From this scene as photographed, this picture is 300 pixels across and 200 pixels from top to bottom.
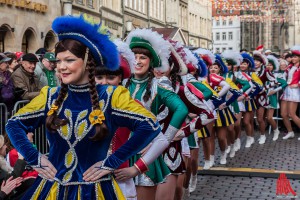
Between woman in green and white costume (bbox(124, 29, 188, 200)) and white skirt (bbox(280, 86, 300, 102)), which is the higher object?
woman in green and white costume (bbox(124, 29, 188, 200))

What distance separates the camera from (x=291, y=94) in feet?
54.8

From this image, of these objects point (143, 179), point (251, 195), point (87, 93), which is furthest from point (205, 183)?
point (87, 93)

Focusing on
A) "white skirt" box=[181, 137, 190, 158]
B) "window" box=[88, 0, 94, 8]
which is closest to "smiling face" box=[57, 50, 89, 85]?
"white skirt" box=[181, 137, 190, 158]

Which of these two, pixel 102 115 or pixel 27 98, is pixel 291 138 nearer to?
pixel 27 98

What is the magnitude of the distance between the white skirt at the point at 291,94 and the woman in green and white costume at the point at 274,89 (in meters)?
0.15

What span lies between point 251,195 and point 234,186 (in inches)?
33.1

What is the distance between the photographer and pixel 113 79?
559 centimetres

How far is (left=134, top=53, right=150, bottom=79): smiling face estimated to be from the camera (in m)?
6.18

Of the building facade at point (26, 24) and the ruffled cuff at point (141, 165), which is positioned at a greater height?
the building facade at point (26, 24)

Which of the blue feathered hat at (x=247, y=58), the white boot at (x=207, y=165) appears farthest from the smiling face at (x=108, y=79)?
the blue feathered hat at (x=247, y=58)

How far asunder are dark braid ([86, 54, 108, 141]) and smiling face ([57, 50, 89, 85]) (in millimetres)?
54

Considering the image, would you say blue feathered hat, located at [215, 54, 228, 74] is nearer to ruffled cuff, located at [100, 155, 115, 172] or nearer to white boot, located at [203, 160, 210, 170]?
white boot, located at [203, 160, 210, 170]

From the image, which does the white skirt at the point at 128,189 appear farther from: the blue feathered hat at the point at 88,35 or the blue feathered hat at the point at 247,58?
the blue feathered hat at the point at 247,58

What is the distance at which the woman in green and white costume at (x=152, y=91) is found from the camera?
19.3ft
